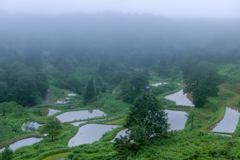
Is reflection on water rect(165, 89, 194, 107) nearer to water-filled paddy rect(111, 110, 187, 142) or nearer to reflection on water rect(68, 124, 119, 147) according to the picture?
water-filled paddy rect(111, 110, 187, 142)

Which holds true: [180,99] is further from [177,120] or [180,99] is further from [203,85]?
[177,120]

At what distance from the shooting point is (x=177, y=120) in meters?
20.9

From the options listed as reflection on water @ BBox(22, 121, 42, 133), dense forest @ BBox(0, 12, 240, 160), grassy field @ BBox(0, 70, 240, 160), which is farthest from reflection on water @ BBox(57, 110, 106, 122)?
reflection on water @ BBox(22, 121, 42, 133)

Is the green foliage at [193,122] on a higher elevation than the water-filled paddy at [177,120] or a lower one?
higher

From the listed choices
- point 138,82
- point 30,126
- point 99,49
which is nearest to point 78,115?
point 30,126

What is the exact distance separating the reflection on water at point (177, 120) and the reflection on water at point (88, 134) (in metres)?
7.59

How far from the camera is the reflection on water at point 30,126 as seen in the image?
22266 mm

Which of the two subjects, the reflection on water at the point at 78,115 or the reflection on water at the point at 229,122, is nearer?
the reflection on water at the point at 229,122

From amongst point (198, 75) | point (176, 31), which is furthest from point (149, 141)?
point (176, 31)

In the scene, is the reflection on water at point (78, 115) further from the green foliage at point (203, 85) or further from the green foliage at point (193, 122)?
the green foliage at point (193, 122)

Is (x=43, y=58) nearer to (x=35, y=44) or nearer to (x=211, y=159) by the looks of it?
(x=35, y=44)

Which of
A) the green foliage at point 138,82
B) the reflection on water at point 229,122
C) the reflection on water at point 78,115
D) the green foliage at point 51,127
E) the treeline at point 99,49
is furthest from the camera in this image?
the treeline at point 99,49

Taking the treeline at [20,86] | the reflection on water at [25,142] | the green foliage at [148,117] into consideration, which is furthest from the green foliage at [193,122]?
the treeline at [20,86]

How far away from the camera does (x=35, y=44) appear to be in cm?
11038
